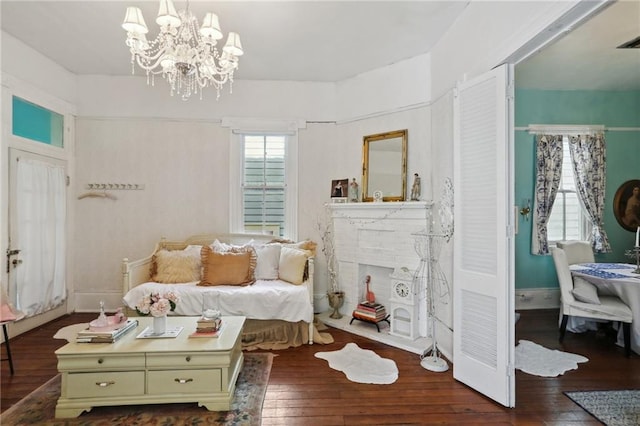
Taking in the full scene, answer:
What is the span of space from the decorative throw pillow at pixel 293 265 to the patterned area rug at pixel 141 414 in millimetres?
1434

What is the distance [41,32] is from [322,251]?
3.93 meters

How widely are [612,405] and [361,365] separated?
5.99ft

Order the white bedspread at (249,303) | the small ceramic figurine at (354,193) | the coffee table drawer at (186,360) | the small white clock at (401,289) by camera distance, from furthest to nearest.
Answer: the small ceramic figurine at (354,193)
the small white clock at (401,289)
the white bedspread at (249,303)
the coffee table drawer at (186,360)

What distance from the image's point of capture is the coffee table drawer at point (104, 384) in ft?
7.35

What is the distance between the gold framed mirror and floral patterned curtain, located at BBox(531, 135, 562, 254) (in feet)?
7.04

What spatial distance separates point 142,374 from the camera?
2279 mm

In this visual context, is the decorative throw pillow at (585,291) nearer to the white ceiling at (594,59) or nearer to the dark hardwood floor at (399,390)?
the dark hardwood floor at (399,390)

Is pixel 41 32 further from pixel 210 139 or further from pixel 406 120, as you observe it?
pixel 406 120

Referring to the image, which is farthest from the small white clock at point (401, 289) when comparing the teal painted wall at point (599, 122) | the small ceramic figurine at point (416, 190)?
the teal painted wall at point (599, 122)

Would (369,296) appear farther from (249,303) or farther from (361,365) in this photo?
(249,303)

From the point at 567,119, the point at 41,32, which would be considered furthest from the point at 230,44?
the point at 567,119

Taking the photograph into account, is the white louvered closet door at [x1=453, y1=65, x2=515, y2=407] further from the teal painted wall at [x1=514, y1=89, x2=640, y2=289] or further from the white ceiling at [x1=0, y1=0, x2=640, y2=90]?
the teal painted wall at [x1=514, y1=89, x2=640, y2=289]

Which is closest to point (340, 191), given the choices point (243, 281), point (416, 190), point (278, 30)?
point (416, 190)

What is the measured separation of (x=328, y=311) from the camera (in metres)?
4.46
